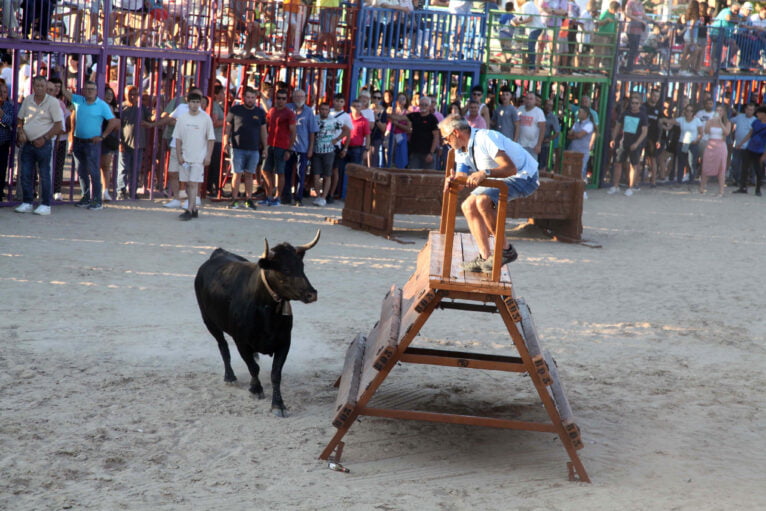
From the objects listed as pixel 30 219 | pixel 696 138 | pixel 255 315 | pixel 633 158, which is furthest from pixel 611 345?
pixel 696 138

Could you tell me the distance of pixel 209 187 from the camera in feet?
56.6

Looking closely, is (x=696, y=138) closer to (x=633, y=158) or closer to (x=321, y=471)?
(x=633, y=158)

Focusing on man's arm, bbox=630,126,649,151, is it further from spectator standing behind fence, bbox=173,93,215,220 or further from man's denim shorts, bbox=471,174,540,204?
man's denim shorts, bbox=471,174,540,204

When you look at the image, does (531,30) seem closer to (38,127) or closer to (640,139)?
(640,139)

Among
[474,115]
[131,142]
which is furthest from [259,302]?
[474,115]

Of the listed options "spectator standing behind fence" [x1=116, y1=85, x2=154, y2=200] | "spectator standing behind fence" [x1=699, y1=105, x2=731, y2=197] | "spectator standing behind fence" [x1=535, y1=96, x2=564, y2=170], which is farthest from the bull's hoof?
"spectator standing behind fence" [x1=699, y1=105, x2=731, y2=197]

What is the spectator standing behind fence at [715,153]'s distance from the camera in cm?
2241

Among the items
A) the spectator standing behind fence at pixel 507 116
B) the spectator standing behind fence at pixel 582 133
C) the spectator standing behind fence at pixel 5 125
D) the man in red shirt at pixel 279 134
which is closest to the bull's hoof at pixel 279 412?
the spectator standing behind fence at pixel 5 125

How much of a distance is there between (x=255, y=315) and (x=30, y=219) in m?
7.74

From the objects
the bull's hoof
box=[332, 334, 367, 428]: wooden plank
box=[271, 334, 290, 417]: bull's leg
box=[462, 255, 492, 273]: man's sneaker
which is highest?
box=[462, 255, 492, 273]: man's sneaker

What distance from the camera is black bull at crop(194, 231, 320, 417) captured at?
23.6ft

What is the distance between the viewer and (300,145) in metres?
16.9

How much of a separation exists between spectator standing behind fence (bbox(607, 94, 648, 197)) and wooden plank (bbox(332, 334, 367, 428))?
14.7 meters

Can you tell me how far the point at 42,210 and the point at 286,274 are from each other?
27.3 ft
